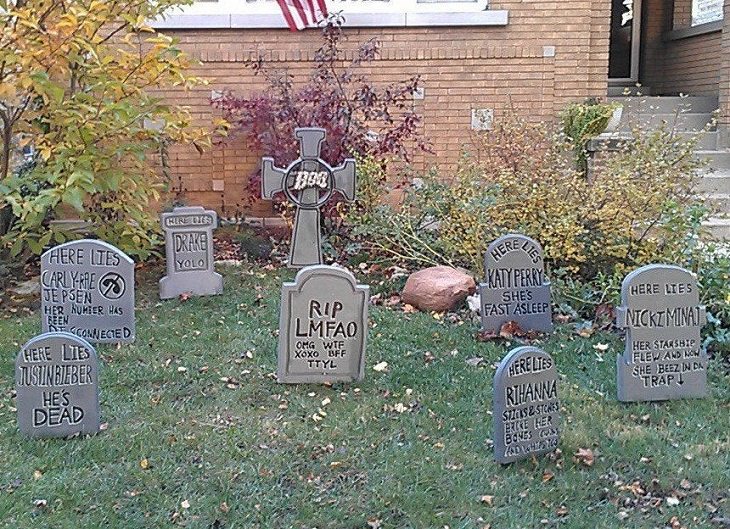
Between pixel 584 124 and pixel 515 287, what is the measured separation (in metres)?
4.08

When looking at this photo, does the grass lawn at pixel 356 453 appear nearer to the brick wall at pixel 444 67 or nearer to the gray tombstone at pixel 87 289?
the gray tombstone at pixel 87 289

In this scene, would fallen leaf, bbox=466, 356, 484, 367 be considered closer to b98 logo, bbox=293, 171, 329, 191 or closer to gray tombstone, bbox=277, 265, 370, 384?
gray tombstone, bbox=277, 265, 370, 384

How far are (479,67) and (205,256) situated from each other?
189 inches

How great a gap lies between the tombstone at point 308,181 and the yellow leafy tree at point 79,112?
768 mm

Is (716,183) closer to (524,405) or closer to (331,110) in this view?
(331,110)

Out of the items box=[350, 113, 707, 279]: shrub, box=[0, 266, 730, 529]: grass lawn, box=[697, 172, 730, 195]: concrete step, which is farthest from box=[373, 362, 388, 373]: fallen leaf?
box=[697, 172, 730, 195]: concrete step

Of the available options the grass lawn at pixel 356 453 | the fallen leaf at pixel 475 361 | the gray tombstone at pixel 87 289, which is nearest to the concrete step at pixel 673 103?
the grass lawn at pixel 356 453

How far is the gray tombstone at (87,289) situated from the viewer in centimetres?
526

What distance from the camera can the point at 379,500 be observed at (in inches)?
136

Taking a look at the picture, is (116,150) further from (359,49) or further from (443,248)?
(359,49)

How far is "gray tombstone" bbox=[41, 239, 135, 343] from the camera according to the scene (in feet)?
17.3

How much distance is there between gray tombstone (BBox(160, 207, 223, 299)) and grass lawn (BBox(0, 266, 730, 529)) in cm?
114

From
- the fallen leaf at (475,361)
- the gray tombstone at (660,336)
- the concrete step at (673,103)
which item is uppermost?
the concrete step at (673,103)

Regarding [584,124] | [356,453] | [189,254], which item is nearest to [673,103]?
[584,124]
